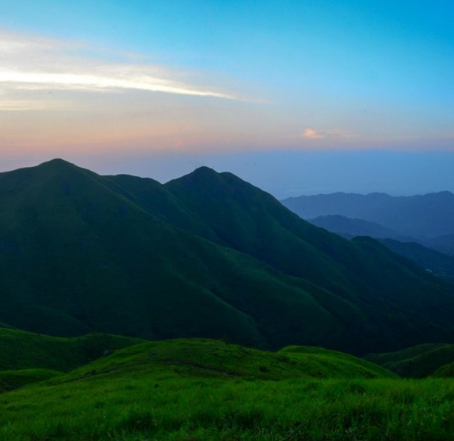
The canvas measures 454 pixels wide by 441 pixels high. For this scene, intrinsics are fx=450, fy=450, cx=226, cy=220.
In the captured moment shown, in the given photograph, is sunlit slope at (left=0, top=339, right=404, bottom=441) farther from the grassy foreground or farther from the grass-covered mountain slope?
the grass-covered mountain slope

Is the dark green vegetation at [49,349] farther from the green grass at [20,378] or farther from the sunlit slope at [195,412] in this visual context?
the sunlit slope at [195,412]

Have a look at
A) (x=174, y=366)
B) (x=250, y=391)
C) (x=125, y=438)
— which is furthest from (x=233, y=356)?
(x=125, y=438)

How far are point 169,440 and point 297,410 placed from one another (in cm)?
392

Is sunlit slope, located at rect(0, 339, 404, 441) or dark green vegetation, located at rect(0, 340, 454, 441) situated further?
sunlit slope, located at rect(0, 339, 404, 441)

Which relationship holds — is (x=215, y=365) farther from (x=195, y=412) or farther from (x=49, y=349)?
(x=49, y=349)

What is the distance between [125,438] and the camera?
42.1ft

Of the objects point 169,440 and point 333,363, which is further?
point 333,363

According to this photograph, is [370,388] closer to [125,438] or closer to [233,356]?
[125,438]

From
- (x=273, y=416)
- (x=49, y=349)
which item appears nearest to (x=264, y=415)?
(x=273, y=416)

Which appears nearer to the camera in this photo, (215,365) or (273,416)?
(273,416)

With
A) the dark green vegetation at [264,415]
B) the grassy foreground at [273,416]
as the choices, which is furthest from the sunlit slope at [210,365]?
the grassy foreground at [273,416]

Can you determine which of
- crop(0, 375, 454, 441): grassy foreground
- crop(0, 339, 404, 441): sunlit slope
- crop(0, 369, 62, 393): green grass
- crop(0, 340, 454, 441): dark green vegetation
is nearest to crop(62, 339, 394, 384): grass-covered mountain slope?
crop(0, 339, 404, 441): sunlit slope

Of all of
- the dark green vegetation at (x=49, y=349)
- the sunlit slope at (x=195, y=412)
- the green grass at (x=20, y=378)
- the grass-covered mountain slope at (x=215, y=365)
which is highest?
the sunlit slope at (x=195, y=412)

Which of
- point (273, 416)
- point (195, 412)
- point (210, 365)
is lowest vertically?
point (210, 365)
